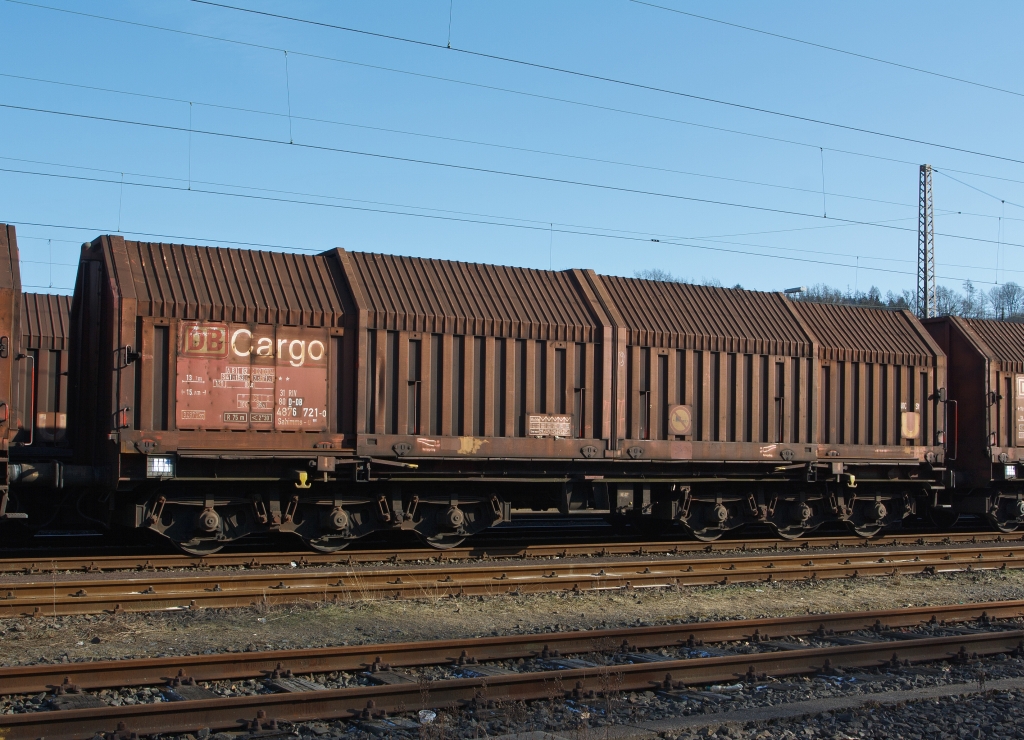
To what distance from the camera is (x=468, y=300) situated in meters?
15.3

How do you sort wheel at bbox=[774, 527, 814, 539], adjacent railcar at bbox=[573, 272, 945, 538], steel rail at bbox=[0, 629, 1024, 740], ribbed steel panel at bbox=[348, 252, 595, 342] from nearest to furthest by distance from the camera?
steel rail at bbox=[0, 629, 1024, 740] < ribbed steel panel at bbox=[348, 252, 595, 342] < adjacent railcar at bbox=[573, 272, 945, 538] < wheel at bbox=[774, 527, 814, 539]

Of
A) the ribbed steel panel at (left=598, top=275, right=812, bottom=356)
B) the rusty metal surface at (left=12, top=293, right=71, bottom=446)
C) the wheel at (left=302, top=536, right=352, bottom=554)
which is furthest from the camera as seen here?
the ribbed steel panel at (left=598, top=275, right=812, bottom=356)

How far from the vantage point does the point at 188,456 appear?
12930 mm

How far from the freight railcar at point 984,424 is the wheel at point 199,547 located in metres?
13.9

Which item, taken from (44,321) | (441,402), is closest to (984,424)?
(441,402)

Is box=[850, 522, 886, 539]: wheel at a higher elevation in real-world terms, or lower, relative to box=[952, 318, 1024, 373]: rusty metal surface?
lower

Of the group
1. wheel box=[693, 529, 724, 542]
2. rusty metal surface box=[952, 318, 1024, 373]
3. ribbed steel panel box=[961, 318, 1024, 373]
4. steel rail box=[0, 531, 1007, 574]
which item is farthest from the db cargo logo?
ribbed steel panel box=[961, 318, 1024, 373]

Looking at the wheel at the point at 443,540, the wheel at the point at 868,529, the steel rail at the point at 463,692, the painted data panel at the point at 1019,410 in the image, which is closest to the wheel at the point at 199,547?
the wheel at the point at 443,540

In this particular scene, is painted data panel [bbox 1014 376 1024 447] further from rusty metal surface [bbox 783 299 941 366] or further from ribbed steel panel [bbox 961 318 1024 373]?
rusty metal surface [bbox 783 299 941 366]

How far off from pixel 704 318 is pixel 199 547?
9.09m

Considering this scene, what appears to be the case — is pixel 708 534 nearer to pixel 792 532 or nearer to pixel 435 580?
pixel 792 532

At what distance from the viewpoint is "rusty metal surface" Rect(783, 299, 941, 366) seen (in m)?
18.4

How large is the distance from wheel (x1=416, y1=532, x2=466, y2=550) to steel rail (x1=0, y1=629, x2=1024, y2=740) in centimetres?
731

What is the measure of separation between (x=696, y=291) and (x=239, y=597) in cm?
1027
